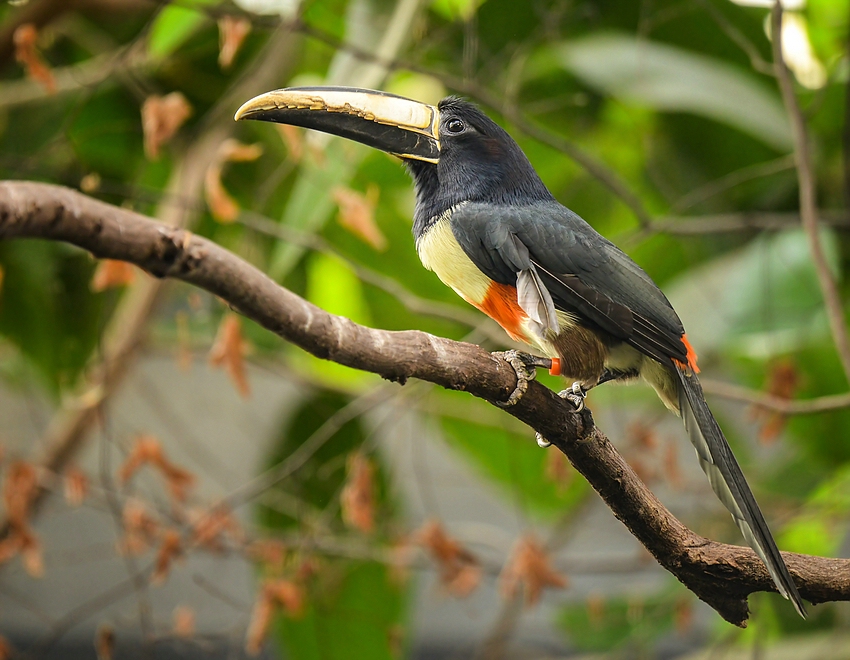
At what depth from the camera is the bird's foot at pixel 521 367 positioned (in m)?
0.89

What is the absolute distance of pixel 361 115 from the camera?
99 centimetres

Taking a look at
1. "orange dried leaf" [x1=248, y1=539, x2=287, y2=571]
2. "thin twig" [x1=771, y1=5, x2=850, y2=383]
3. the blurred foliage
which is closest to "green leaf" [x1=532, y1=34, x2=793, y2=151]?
the blurred foliage

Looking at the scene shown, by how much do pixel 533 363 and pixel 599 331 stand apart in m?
0.08

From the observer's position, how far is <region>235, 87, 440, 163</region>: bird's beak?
94 centimetres

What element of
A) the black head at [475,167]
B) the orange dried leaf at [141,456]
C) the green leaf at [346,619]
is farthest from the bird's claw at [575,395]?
the green leaf at [346,619]

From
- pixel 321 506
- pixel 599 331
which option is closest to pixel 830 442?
pixel 321 506

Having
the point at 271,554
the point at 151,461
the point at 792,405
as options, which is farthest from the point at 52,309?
the point at 792,405

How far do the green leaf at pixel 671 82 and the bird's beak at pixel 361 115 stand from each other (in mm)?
925

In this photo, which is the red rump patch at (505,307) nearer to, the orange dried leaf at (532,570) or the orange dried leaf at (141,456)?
the orange dried leaf at (532,570)

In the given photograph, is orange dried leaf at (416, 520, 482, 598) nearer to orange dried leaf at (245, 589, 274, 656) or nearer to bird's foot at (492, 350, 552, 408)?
orange dried leaf at (245, 589, 274, 656)

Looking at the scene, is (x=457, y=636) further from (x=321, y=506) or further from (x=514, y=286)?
(x=514, y=286)

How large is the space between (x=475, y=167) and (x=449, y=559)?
1102 millimetres

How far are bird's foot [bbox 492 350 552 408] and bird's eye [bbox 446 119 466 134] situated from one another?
28cm

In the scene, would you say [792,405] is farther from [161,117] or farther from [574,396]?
[161,117]
